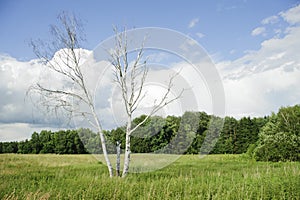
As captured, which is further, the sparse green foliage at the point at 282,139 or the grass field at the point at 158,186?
the sparse green foliage at the point at 282,139

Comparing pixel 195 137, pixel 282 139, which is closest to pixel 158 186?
pixel 195 137

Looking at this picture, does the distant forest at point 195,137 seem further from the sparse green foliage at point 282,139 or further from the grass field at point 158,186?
the grass field at point 158,186

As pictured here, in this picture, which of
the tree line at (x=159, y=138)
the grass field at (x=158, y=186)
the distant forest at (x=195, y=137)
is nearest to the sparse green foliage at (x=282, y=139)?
the distant forest at (x=195, y=137)

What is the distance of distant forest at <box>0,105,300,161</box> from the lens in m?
16.6

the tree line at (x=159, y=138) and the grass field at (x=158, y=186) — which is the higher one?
the tree line at (x=159, y=138)

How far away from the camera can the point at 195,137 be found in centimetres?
2339

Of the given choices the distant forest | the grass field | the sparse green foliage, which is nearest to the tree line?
the distant forest

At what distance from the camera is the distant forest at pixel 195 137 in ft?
54.4

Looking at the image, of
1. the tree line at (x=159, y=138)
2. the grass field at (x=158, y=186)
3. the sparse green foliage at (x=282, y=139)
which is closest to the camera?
the grass field at (x=158, y=186)

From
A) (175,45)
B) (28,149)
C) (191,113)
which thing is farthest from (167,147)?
(28,149)

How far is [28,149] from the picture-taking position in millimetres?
61250

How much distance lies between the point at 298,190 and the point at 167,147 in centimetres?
939

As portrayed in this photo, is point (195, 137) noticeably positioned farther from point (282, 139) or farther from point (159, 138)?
point (282, 139)

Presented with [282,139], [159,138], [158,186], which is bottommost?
[158,186]
